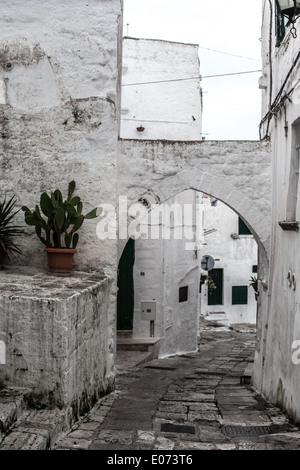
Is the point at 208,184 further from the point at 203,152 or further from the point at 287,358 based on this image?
the point at 287,358

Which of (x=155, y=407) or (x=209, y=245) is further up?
(x=209, y=245)

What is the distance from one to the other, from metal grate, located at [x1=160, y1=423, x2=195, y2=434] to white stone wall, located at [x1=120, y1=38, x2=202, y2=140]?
34.3ft

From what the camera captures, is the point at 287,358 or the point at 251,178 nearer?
the point at 287,358

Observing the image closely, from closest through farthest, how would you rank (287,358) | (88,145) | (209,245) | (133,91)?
(287,358) < (88,145) < (133,91) < (209,245)

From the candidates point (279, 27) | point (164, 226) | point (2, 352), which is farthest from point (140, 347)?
point (2, 352)

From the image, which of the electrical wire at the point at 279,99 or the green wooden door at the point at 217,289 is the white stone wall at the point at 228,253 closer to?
the green wooden door at the point at 217,289

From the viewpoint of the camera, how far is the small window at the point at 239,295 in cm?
2177

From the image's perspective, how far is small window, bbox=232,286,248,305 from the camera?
71.4 ft

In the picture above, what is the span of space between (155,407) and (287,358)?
155cm

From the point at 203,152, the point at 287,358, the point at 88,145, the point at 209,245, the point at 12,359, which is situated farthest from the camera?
the point at 209,245

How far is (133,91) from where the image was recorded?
50.5ft

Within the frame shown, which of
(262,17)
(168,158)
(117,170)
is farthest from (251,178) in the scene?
(262,17)

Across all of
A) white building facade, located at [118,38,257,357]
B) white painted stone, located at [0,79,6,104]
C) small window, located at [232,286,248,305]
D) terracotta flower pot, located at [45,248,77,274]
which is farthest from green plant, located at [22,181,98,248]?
small window, located at [232,286,248,305]

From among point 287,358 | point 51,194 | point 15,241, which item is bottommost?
point 287,358
